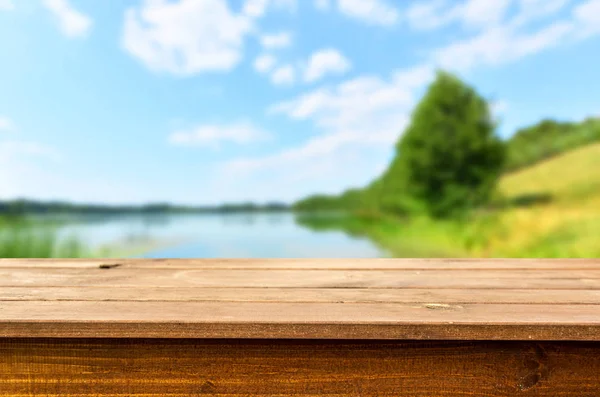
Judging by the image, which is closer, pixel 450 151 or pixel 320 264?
pixel 320 264

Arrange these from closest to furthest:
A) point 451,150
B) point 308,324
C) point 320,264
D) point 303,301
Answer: point 308,324 → point 303,301 → point 320,264 → point 451,150

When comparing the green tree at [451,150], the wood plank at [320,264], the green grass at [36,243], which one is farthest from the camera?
the green tree at [451,150]

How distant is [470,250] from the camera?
10.1 m

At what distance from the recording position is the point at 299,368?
3.19 feet

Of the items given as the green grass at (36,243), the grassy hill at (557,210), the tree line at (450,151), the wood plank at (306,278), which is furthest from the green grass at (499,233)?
the wood plank at (306,278)

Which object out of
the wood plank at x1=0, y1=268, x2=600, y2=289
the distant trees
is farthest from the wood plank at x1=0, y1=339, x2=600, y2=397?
the distant trees

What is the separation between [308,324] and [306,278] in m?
0.44

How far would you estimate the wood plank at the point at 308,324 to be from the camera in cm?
90

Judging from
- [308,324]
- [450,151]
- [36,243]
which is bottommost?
[308,324]

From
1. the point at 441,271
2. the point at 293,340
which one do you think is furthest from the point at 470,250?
the point at 293,340

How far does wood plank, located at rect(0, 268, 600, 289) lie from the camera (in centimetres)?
125

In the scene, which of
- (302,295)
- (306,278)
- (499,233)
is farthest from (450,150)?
(302,295)

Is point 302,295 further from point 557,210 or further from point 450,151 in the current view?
point 557,210

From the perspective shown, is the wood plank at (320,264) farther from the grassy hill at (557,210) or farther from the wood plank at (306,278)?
the grassy hill at (557,210)
